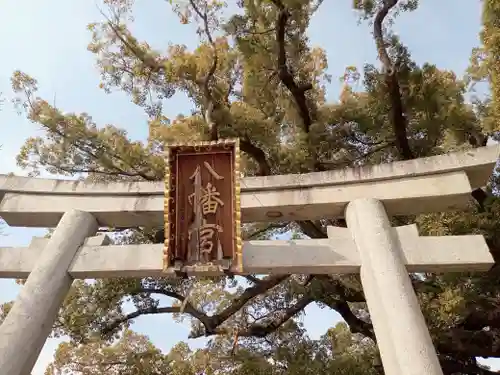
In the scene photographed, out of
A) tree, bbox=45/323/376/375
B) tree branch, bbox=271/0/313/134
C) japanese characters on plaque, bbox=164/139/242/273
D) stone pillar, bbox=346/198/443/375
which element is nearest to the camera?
stone pillar, bbox=346/198/443/375

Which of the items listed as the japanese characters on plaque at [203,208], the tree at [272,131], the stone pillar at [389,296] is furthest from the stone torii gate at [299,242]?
the tree at [272,131]

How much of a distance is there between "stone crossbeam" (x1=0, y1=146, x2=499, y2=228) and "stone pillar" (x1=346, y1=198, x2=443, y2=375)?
0.30 metres

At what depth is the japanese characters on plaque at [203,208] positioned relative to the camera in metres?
4.78

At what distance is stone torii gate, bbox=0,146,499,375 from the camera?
4551 millimetres

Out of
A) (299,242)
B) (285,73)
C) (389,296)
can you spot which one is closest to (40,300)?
(299,242)

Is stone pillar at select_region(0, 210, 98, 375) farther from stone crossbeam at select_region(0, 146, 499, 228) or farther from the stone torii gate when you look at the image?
stone crossbeam at select_region(0, 146, 499, 228)

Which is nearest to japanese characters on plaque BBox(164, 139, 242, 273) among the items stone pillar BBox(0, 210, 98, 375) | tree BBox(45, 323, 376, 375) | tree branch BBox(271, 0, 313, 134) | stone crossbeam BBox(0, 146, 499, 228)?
stone crossbeam BBox(0, 146, 499, 228)

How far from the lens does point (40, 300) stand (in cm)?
487

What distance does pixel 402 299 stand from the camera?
4469mm

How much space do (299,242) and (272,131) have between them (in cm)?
364

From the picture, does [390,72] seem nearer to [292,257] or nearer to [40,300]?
[292,257]

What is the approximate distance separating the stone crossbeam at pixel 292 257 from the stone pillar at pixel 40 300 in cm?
15

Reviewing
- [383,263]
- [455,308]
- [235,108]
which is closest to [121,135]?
[235,108]

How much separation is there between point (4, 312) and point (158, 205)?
5.92m
